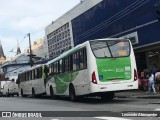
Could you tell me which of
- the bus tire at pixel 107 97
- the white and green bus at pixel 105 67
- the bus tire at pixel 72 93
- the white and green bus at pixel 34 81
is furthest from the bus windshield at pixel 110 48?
the white and green bus at pixel 34 81

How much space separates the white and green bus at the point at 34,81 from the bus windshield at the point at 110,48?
1170 centimetres

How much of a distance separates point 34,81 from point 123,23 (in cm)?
980

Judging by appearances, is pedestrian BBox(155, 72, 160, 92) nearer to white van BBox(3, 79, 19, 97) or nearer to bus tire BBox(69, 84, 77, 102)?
bus tire BBox(69, 84, 77, 102)

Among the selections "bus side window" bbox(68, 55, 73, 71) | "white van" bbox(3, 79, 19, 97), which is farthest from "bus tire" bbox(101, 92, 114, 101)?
"white van" bbox(3, 79, 19, 97)

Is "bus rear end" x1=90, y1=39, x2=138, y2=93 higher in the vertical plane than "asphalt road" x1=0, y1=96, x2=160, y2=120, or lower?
higher

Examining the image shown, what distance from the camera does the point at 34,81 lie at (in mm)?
37156

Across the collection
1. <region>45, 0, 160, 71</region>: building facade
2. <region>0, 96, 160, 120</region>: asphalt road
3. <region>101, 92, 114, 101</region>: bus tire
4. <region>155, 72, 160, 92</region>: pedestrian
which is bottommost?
<region>0, 96, 160, 120</region>: asphalt road

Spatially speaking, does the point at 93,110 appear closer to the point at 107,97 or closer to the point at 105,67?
the point at 105,67

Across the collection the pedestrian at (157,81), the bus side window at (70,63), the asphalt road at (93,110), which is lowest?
the asphalt road at (93,110)

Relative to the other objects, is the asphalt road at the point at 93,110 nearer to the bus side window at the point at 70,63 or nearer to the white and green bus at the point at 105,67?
the white and green bus at the point at 105,67

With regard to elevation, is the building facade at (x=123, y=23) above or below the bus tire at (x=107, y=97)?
above

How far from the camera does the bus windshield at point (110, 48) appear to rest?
20.6 metres

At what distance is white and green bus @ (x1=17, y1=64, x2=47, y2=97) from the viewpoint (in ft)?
111

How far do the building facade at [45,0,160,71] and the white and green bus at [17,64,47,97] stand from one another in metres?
6.26
